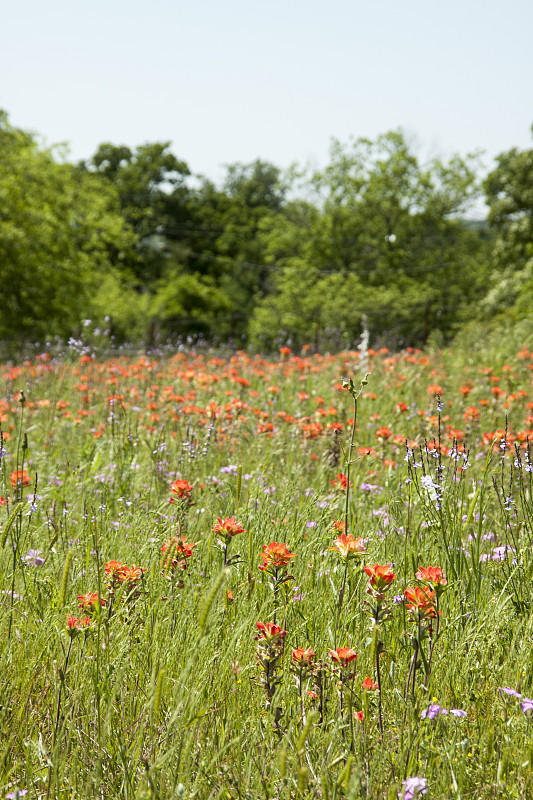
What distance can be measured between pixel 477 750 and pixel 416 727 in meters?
0.21

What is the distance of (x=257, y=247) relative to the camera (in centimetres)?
3806

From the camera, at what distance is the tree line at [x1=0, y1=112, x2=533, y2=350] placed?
18.3 m

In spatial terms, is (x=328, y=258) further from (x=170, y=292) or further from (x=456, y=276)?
(x=170, y=292)

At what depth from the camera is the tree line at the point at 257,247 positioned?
18328mm

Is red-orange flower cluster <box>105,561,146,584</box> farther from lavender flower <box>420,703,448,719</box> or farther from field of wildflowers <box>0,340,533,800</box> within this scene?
lavender flower <box>420,703,448,719</box>

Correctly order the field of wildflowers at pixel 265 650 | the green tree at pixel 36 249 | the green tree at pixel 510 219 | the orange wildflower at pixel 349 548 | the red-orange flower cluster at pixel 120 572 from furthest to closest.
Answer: the green tree at pixel 510 219 → the green tree at pixel 36 249 → the red-orange flower cluster at pixel 120 572 → the orange wildflower at pixel 349 548 → the field of wildflowers at pixel 265 650

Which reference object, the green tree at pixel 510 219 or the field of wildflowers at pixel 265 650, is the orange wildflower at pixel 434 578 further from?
the green tree at pixel 510 219

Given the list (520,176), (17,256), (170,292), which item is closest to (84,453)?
(17,256)

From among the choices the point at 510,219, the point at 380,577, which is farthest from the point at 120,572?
the point at 510,219

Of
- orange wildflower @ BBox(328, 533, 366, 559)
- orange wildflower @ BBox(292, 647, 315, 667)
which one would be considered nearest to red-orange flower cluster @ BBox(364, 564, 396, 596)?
orange wildflower @ BBox(328, 533, 366, 559)

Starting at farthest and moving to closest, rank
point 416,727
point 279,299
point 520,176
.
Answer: point 279,299, point 520,176, point 416,727

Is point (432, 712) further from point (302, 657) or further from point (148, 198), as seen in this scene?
point (148, 198)

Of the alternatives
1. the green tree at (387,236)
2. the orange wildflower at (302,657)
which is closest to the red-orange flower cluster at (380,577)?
the orange wildflower at (302,657)

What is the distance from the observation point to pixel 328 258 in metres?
34.5
